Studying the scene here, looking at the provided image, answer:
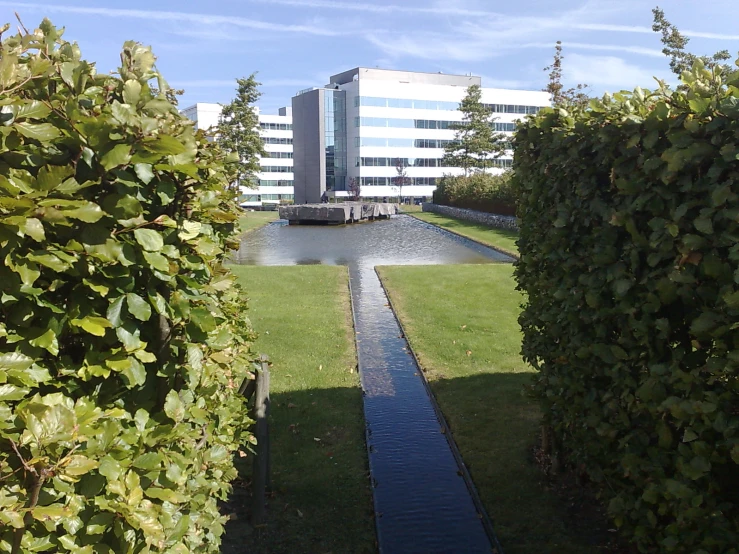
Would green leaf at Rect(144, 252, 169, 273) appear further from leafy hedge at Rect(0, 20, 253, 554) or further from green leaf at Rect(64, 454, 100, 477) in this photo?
green leaf at Rect(64, 454, 100, 477)

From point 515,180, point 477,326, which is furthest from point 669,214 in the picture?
point 477,326

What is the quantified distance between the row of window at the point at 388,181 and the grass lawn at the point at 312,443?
6692cm

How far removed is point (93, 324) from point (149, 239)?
361 millimetres

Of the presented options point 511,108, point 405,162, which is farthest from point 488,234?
point 511,108

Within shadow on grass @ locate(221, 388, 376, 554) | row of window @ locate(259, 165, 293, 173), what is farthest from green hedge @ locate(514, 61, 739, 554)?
row of window @ locate(259, 165, 293, 173)

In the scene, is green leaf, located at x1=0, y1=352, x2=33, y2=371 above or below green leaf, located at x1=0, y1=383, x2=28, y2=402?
above

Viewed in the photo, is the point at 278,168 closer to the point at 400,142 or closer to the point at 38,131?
the point at 400,142

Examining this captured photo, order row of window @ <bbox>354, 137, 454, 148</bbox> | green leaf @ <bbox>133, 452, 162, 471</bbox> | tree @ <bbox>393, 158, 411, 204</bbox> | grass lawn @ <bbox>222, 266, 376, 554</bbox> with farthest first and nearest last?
1. row of window @ <bbox>354, 137, 454, 148</bbox>
2. tree @ <bbox>393, 158, 411, 204</bbox>
3. grass lawn @ <bbox>222, 266, 376, 554</bbox>
4. green leaf @ <bbox>133, 452, 162, 471</bbox>

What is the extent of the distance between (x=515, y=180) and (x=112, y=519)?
452cm

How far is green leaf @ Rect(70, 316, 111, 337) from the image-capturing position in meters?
2.12

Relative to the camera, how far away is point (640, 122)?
3.41 meters

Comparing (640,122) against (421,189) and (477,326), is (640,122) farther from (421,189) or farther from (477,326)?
(421,189)

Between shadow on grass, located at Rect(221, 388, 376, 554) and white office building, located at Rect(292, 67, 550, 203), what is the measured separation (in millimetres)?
68763

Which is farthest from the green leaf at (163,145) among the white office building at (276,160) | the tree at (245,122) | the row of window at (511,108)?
the white office building at (276,160)
